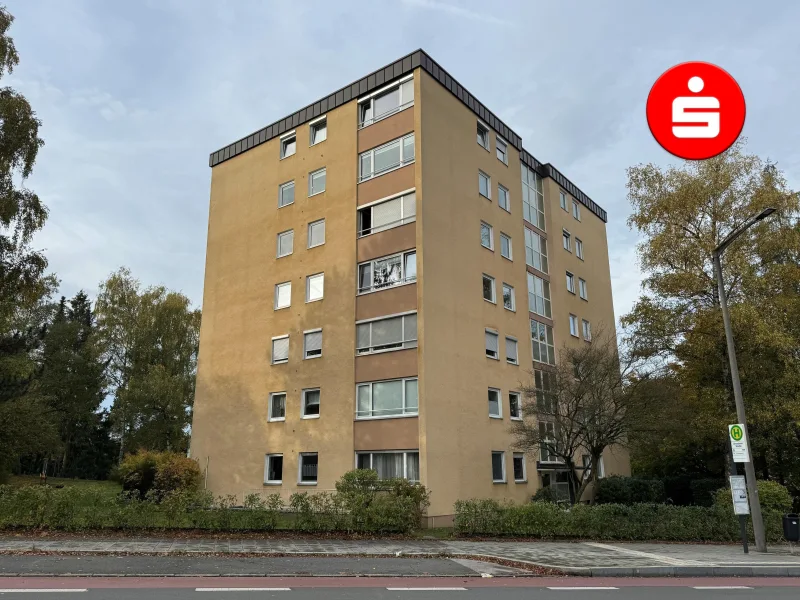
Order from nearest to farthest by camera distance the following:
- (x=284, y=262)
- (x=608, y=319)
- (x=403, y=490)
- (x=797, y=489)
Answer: (x=403, y=490) → (x=797, y=489) → (x=284, y=262) → (x=608, y=319)

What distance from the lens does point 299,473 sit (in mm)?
24328

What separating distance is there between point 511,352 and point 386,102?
482 inches

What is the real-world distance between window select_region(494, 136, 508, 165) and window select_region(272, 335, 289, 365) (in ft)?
43.9

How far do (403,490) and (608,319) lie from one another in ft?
79.3

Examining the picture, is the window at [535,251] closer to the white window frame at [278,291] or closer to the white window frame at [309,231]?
the white window frame at [309,231]

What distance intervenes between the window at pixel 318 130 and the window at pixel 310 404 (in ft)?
38.2

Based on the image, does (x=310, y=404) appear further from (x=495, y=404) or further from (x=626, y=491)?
(x=626, y=491)

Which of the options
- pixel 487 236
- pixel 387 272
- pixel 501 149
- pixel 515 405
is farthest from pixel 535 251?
pixel 387 272

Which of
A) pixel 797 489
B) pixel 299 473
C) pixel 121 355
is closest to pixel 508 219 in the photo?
pixel 299 473

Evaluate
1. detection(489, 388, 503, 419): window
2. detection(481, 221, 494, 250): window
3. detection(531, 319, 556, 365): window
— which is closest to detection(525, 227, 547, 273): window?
detection(531, 319, 556, 365): window

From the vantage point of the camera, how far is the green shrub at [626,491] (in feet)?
86.0

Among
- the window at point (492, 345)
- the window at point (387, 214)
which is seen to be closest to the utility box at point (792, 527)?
the window at point (492, 345)

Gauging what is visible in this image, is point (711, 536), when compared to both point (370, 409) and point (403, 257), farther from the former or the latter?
point (403, 257)

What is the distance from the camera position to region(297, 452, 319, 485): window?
78.7 ft
